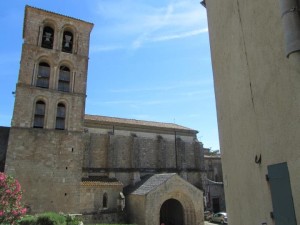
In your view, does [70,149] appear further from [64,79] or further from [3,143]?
[64,79]

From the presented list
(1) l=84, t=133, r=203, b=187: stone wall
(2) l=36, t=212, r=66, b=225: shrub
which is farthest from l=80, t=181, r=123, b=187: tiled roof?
(2) l=36, t=212, r=66, b=225: shrub

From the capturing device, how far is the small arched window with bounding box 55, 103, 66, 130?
19520 mm

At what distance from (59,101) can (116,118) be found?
37.1ft

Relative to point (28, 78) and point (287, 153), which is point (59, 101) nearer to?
point (28, 78)

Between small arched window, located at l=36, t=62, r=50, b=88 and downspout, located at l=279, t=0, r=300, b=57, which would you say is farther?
small arched window, located at l=36, t=62, r=50, b=88

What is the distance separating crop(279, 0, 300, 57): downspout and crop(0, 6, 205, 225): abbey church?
18225 mm

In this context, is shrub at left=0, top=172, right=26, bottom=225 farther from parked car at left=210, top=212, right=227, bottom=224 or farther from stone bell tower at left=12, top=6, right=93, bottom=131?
parked car at left=210, top=212, right=227, bottom=224

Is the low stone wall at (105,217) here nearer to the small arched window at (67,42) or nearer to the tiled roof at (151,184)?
the tiled roof at (151,184)

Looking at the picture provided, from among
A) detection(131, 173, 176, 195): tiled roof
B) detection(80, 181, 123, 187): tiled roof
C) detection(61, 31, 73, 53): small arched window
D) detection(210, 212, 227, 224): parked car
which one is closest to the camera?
detection(61, 31, 73, 53): small arched window

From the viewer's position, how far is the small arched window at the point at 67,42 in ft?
70.9

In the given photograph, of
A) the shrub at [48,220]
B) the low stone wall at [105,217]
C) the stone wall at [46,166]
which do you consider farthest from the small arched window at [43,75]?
the low stone wall at [105,217]

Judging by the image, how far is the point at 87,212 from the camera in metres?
21.0

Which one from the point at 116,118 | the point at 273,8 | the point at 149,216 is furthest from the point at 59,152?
the point at 273,8

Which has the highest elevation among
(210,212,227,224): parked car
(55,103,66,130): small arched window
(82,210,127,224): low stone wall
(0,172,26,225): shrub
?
(55,103,66,130): small arched window
